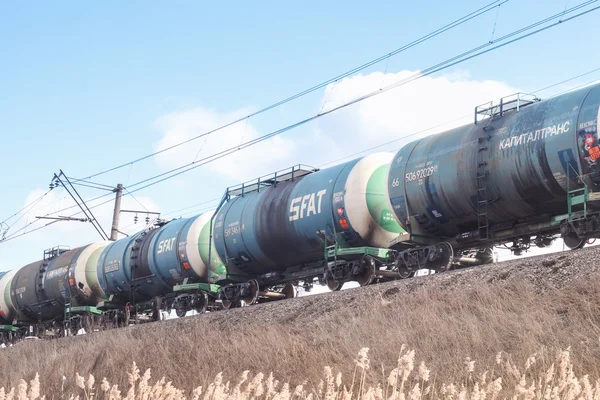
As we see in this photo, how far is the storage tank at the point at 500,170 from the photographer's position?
14.9 metres

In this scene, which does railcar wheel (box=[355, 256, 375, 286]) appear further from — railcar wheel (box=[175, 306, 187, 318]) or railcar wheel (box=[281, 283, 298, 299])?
railcar wheel (box=[175, 306, 187, 318])

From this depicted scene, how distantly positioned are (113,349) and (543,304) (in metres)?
9.31

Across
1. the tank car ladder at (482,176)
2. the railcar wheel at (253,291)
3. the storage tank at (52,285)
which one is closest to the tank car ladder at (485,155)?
the tank car ladder at (482,176)

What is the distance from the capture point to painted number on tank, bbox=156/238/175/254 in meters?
26.7

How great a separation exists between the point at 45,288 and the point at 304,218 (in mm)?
17352

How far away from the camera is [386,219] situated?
19672 millimetres

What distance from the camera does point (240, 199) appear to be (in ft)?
79.2

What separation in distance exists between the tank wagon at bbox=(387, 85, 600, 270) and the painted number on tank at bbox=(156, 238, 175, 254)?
409 inches

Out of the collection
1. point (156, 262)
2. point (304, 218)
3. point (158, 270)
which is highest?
point (304, 218)

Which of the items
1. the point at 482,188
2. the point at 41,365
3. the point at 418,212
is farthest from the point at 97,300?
the point at 482,188

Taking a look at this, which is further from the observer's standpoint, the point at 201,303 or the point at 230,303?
the point at 201,303

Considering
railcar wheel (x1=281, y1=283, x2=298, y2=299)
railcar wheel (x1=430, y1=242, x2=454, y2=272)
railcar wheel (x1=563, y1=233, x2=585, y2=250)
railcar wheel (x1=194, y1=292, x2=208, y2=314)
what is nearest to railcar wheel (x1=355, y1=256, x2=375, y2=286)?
railcar wheel (x1=430, y1=242, x2=454, y2=272)

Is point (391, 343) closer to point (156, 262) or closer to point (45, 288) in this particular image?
point (156, 262)

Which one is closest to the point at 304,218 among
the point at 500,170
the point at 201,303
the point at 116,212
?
the point at 500,170
